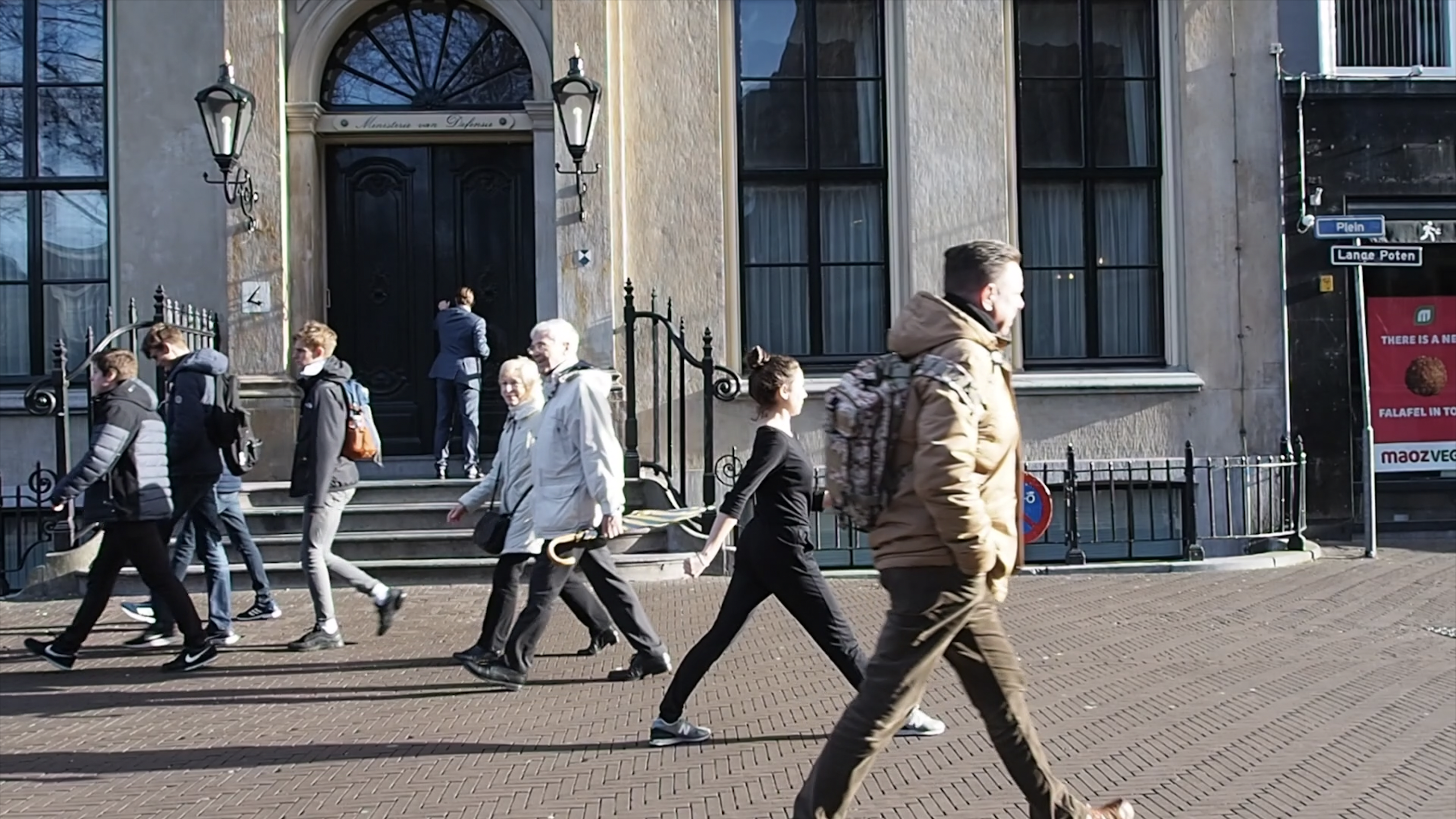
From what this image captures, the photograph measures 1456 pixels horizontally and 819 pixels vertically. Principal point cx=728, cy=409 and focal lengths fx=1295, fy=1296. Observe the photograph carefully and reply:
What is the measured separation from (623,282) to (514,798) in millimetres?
7815

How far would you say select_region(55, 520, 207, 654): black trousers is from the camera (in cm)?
725

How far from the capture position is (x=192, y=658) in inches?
289

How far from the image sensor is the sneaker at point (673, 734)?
18.8 feet

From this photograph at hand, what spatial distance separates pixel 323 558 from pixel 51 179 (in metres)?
7.25

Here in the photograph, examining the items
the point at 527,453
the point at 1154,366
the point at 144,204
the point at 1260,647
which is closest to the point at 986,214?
the point at 1154,366

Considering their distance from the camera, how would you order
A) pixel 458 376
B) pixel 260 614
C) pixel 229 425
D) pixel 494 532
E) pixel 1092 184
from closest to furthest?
pixel 494 532
pixel 229 425
pixel 260 614
pixel 458 376
pixel 1092 184

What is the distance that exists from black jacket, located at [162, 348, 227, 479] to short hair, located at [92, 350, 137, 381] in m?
0.45

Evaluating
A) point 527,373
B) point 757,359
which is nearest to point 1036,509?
point 757,359

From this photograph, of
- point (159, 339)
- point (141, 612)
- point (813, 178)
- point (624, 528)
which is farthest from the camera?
point (813, 178)

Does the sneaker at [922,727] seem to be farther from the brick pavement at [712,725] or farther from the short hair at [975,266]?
the short hair at [975,266]

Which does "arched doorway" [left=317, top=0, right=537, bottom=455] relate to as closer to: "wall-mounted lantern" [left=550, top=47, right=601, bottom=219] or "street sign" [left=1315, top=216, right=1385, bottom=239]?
"wall-mounted lantern" [left=550, top=47, right=601, bottom=219]

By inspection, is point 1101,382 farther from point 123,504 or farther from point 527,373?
point 123,504

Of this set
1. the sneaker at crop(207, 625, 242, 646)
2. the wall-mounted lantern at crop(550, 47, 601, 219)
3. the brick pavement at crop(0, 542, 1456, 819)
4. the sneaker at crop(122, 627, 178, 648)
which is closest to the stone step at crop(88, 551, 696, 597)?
the brick pavement at crop(0, 542, 1456, 819)

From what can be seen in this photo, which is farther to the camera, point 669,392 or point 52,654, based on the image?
point 669,392
